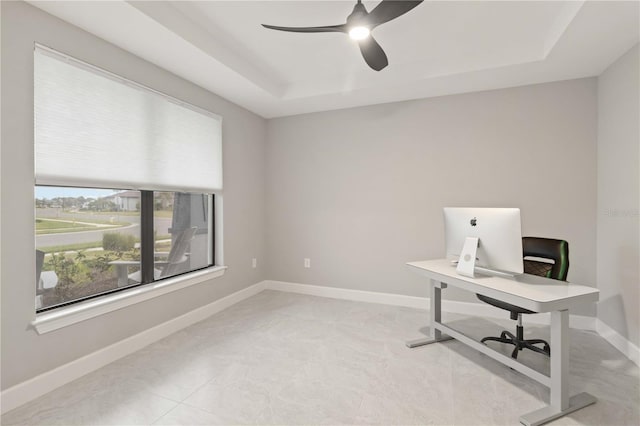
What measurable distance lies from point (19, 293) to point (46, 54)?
1548 mm

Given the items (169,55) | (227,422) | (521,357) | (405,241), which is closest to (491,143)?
(405,241)

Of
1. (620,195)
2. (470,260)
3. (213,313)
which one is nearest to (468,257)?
(470,260)

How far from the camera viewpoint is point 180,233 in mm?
3318

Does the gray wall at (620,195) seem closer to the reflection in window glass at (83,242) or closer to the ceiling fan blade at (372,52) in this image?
the ceiling fan blade at (372,52)

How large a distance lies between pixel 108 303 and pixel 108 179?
3.16 feet

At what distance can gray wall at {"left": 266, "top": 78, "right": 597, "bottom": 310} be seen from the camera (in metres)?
3.15

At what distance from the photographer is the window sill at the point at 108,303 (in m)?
2.03

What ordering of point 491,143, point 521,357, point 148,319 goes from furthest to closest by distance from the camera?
point 491,143 < point 148,319 < point 521,357

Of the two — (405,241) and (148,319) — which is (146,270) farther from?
(405,241)

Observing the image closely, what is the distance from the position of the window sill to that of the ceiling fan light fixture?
262 cm

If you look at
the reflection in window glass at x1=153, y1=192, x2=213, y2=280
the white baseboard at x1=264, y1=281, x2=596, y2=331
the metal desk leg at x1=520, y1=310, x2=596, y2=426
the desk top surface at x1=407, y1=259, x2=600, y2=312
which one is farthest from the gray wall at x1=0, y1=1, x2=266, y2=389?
the metal desk leg at x1=520, y1=310, x2=596, y2=426

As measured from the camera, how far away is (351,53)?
9.81 ft

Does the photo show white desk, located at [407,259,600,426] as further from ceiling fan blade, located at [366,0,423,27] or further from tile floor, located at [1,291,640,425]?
ceiling fan blade, located at [366,0,423,27]

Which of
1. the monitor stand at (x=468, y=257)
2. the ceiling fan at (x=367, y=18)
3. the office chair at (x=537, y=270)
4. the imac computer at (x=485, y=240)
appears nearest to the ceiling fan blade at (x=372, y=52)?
the ceiling fan at (x=367, y=18)
